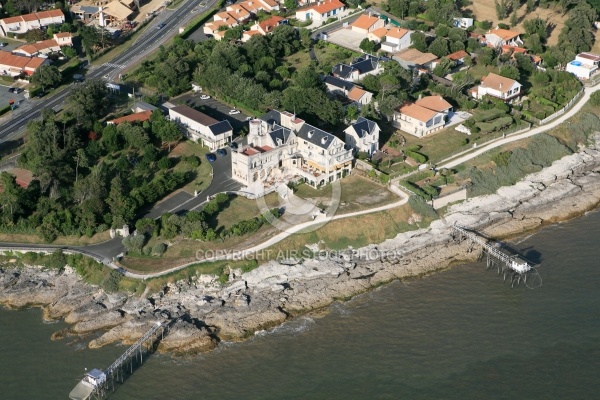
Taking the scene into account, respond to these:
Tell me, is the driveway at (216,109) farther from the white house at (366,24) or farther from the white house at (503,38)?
the white house at (503,38)

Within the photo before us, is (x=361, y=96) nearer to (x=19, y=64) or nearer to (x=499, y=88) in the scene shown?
(x=499, y=88)

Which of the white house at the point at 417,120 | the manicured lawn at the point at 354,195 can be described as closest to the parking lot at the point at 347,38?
the white house at the point at 417,120

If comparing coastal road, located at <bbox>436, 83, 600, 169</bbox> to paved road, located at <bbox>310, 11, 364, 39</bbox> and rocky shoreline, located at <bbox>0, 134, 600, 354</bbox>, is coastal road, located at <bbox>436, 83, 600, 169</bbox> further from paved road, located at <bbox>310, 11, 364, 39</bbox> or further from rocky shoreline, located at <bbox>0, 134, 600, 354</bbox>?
paved road, located at <bbox>310, 11, 364, 39</bbox>

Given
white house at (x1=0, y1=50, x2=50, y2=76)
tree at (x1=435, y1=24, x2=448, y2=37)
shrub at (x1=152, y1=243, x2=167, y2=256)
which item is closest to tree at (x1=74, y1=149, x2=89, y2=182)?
shrub at (x1=152, y1=243, x2=167, y2=256)

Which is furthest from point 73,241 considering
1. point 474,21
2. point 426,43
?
point 474,21

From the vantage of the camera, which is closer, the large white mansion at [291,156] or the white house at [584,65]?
the large white mansion at [291,156]

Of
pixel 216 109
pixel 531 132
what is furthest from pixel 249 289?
pixel 531 132

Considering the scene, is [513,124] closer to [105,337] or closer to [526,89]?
[526,89]
